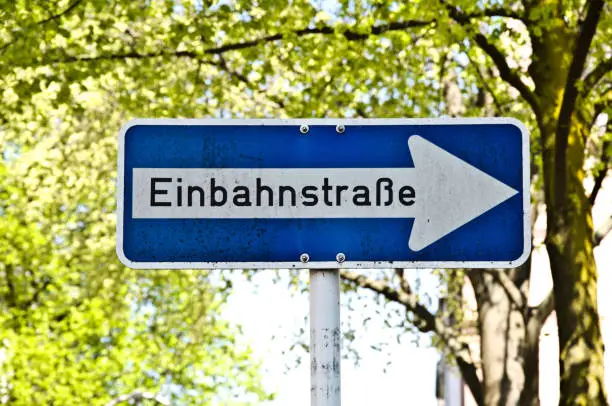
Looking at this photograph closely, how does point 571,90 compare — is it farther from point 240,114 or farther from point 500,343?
point 240,114

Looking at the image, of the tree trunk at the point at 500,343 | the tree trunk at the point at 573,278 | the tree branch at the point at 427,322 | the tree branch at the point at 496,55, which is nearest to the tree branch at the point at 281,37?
the tree branch at the point at 496,55

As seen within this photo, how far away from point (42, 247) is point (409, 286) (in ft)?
40.4

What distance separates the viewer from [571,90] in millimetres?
11398

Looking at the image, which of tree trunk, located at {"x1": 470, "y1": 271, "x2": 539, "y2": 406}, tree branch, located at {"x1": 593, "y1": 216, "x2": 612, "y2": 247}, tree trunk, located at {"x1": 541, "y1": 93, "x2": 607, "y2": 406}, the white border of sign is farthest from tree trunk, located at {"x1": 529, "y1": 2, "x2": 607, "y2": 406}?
the white border of sign

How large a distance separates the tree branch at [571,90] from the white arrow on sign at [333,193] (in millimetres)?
7305

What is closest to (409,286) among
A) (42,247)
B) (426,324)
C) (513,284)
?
(426,324)

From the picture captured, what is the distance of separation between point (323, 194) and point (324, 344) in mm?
477

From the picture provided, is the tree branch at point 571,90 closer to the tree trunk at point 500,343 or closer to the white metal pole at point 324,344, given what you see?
the tree trunk at point 500,343

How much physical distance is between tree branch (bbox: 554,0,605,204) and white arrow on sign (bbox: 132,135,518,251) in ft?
24.0

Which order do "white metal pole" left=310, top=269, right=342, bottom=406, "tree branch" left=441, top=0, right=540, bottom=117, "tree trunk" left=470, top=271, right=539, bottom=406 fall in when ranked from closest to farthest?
"white metal pole" left=310, top=269, right=342, bottom=406, "tree branch" left=441, top=0, right=540, bottom=117, "tree trunk" left=470, top=271, right=539, bottom=406

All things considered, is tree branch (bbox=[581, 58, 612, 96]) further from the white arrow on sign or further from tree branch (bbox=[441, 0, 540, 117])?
the white arrow on sign

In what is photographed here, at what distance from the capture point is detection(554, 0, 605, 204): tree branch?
10.9m

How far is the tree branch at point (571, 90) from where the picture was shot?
35.6 feet

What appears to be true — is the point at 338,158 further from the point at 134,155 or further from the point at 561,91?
the point at 561,91
